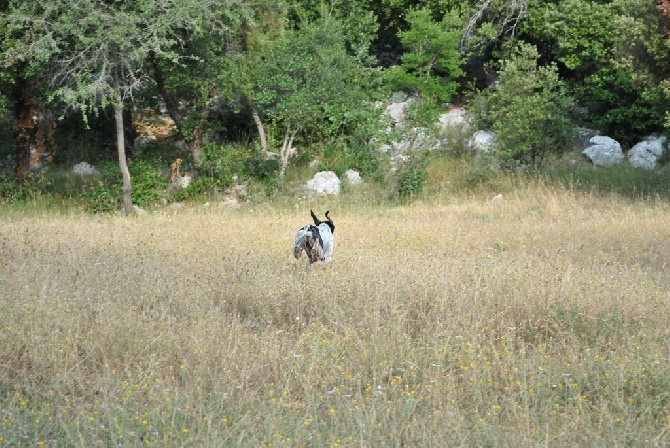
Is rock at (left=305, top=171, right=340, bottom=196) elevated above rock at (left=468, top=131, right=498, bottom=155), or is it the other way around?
rock at (left=468, top=131, right=498, bottom=155)

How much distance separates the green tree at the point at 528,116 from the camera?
72.1ft

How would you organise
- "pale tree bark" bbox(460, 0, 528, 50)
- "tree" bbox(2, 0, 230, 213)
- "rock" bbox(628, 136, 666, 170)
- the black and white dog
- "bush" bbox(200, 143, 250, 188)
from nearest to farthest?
the black and white dog, "tree" bbox(2, 0, 230, 213), "bush" bbox(200, 143, 250, 188), "rock" bbox(628, 136, 666, 170), "pale tree bark" bbox(460, 0, 528, 50)

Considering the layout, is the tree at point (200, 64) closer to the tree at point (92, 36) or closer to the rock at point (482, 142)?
the tree at point (92, 36)

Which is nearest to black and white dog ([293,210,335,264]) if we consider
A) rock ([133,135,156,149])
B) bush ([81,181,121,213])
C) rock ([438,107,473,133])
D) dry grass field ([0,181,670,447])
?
dry grass field ([0,181,670,447])

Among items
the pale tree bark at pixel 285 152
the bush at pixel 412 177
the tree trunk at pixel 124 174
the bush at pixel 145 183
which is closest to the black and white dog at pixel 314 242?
the tree trunk at pixel 124 174

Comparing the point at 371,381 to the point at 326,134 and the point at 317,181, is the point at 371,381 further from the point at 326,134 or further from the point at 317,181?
the point at 326,134

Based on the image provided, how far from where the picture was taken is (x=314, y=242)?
9.95 m

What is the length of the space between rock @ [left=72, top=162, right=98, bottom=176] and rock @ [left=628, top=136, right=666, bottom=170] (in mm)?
16149

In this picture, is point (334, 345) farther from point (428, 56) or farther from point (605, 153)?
point (428, 56)

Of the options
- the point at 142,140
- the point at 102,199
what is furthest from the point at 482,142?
the point at 142,140

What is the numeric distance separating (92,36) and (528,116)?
37.4 feet

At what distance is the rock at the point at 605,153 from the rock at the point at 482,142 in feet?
9.27

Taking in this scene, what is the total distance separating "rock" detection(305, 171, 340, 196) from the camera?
21.2 m

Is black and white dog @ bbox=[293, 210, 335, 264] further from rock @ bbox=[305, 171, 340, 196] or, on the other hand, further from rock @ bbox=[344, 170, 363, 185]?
rock @ bbox=[344, 170, 363, 185]
